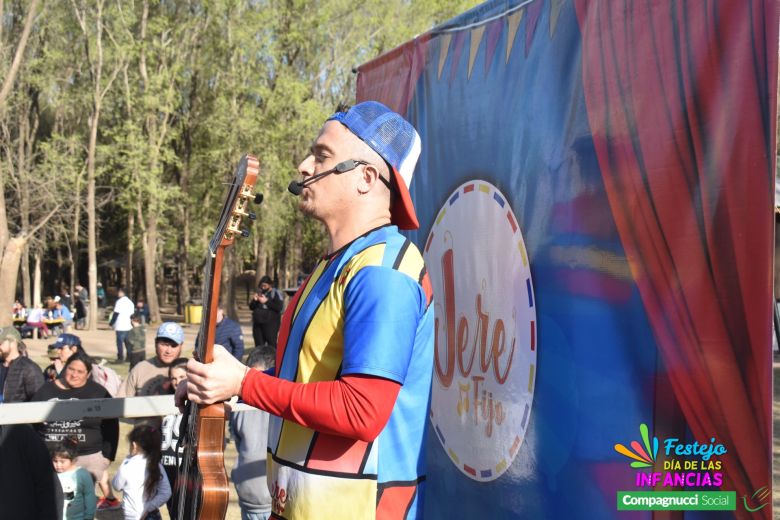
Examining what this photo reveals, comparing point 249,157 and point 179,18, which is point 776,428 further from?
point 179,18

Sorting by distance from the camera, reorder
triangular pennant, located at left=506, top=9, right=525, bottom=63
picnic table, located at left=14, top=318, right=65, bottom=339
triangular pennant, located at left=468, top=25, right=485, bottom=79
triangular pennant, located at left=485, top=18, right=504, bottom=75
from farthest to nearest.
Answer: picnic table, located at left=14, top=318, right=65, bottom=339, triangular pennant, located at left=468, top=25, right=485, bottom=79, triangular pennant, located at left=485, top=18, right=504, bottom=75, triangular pennant, located at left=506, top=9, right=525, bottom=63

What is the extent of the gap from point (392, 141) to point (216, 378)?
0.74 meters

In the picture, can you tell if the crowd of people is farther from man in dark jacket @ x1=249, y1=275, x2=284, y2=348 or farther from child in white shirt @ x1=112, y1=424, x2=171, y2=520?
man in dark jacket @ x1=249, y1=275, x2=284, y2=348

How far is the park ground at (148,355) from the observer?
6.96 m

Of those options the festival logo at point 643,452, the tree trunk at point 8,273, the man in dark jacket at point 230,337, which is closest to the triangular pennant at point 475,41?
the festival logo at point 643,452

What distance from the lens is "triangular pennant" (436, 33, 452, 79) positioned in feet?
10.9

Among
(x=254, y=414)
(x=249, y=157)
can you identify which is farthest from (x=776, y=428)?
(x=249, y=157)

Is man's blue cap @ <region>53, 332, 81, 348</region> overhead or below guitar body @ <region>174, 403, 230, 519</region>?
overhead

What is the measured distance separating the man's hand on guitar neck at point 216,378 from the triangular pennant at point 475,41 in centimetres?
154

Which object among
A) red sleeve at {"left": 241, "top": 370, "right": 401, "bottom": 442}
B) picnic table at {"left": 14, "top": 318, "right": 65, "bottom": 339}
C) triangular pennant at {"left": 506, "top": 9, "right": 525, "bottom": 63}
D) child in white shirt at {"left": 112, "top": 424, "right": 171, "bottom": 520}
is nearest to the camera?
red sleeve at {"left": 241, "top": 370, "right": 401, "bottom": 442}

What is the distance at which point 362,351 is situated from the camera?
6.30 ft

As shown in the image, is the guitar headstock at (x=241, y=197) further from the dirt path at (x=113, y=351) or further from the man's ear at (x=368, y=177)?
the dirt path at (x=113, y=351)

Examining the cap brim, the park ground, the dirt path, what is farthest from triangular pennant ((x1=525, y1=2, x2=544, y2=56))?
the dirt path

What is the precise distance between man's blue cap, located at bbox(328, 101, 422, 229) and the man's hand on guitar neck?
58 cm
